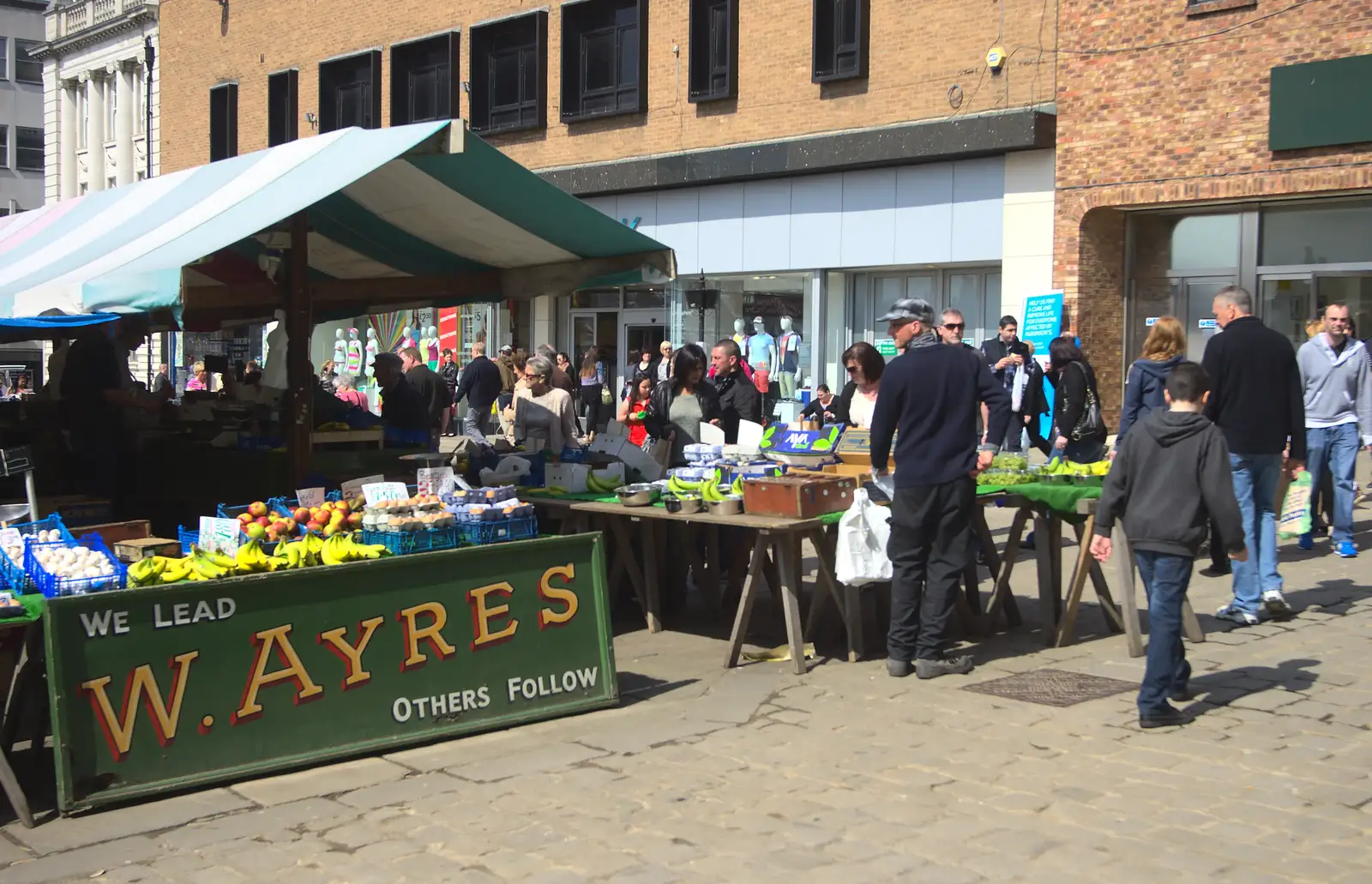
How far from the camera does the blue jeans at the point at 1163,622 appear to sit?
6.14 metres

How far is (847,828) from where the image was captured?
197 inches

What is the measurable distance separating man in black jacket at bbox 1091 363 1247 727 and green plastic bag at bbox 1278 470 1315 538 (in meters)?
4.54

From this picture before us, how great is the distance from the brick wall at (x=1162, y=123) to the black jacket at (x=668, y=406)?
9419 millimetres

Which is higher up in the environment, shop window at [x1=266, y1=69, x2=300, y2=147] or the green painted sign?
shop window at [x1=266, y1=69, x2=300, y2=147]

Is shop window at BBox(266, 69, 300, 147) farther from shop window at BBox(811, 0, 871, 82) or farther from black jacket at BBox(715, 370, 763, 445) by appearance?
black jacket at BBox(715, 370, 763, 445)

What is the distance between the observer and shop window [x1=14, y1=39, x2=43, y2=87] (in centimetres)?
5666

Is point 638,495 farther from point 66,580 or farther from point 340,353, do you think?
point 340,353

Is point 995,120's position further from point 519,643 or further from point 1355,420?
point 519,643

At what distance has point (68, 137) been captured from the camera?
1699 inches

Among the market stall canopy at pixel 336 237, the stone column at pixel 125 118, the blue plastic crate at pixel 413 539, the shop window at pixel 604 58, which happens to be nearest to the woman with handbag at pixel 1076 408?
the market stall canopy at pixel 336 237

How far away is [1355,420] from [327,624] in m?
8.37

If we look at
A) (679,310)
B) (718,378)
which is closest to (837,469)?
(718,378)

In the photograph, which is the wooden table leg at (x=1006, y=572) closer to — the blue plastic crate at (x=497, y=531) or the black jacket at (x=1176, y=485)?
the black jacket at (x=1176, y=485)

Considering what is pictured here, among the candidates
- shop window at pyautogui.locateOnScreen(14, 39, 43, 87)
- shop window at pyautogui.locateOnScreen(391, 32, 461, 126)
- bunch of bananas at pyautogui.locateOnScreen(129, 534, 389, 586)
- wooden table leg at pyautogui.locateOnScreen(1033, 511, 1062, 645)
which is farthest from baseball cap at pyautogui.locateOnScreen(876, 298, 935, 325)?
shop window at pyautogui.locateOnScreen(14, 39, 43, 87)
